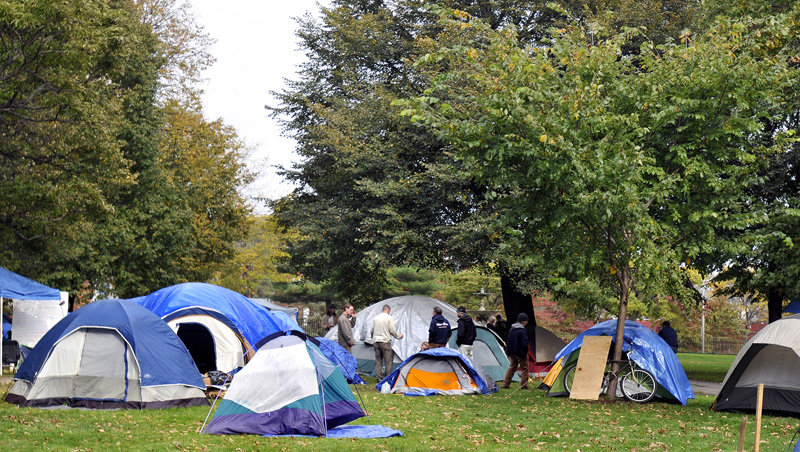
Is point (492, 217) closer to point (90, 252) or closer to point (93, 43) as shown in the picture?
point (93, 43)

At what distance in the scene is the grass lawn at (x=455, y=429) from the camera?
8.95m

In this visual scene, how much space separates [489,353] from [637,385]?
508 centimetres

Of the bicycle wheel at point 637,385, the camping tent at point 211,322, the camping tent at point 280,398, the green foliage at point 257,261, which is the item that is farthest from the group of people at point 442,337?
the green foliage at point 257,261

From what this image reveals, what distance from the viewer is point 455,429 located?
1044cm

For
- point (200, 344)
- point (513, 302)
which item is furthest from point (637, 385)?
point (513, 302)

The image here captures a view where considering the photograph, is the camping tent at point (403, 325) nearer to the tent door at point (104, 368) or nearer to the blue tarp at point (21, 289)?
the blue tarp at point (21, 289)

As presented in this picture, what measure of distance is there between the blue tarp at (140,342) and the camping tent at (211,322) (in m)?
3.07

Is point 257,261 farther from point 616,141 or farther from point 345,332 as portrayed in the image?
point 616,141

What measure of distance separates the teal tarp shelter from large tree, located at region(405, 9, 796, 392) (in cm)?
1138

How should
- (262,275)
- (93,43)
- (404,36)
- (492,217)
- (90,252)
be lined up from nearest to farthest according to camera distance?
(93,43) < (492,217) < (90,252) < (404,36) < (262,275)

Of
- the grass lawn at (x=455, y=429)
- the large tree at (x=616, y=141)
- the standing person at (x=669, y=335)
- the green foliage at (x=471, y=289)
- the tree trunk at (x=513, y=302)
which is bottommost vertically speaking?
the grass lawn at (x=455, y=429)

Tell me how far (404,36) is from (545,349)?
468 inches

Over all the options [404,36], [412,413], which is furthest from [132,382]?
[404,36]

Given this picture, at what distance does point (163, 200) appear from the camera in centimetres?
2647
